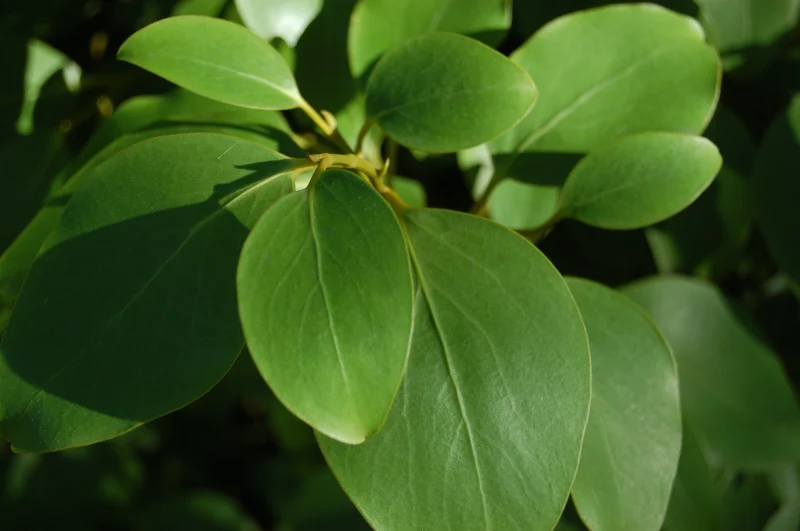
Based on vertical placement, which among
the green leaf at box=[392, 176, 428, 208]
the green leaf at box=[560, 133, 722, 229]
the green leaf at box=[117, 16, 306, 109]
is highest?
the green leaf at box=[117, 16, 306, 109]

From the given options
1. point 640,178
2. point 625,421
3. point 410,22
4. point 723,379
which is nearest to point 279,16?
point 410,22

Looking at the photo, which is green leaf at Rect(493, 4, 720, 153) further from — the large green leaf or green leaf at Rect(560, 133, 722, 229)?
the large green leaf

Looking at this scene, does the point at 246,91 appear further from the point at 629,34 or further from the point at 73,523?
the point at 73,523

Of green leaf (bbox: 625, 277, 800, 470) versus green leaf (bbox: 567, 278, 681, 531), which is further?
green leaf (bbox: 625, 277, 800, 470)

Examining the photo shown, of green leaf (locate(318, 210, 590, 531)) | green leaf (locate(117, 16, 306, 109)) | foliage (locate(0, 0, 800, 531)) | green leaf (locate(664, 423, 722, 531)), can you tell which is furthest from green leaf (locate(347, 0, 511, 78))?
green leaf (locate(664, 423, 722, 531))

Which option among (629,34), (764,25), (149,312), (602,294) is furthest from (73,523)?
(764,25)

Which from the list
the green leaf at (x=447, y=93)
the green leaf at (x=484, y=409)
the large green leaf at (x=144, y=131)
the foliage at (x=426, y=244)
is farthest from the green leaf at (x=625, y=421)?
the large green leaf at (x=144, y=131)

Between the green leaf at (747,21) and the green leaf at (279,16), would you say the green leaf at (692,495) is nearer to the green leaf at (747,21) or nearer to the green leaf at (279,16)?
the green leaf at (747,21)
